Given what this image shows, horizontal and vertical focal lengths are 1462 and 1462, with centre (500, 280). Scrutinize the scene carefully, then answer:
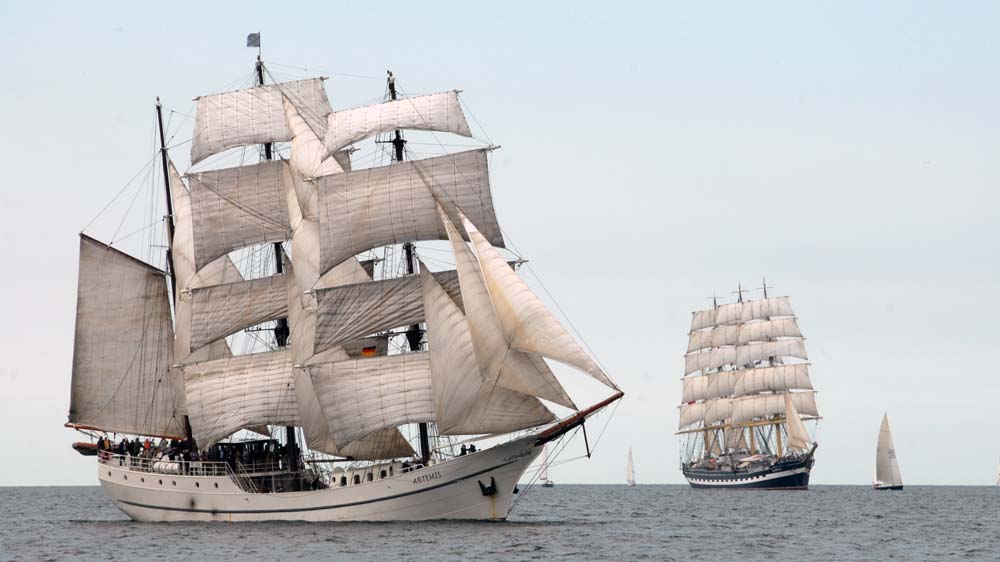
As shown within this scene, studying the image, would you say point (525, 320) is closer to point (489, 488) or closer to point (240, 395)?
point (489, 488)

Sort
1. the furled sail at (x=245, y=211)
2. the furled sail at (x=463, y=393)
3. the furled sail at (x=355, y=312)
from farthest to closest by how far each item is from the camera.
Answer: the furled sail at (x=245, y=211), the furled sail at (x=355, y=312), the furled sail at (x=463, y=393)

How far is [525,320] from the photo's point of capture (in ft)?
185

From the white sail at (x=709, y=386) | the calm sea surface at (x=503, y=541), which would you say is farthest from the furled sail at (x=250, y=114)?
the white sail at (x=709, y=386)

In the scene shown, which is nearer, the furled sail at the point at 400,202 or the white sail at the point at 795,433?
the furled sail at the point at 400,202

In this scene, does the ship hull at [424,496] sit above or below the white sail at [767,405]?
below

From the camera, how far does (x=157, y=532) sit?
65.0 m

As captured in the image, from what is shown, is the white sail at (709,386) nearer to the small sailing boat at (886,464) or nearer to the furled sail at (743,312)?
the furled sail at (743,312)

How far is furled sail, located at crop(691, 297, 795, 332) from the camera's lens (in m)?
176

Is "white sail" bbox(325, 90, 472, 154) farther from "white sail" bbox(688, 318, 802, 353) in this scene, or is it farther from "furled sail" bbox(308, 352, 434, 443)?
"white sail" bbox(688, 318, 802, 353)

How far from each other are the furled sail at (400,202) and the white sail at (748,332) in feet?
380

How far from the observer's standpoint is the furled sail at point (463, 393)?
59719mm

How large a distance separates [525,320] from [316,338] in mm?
13175

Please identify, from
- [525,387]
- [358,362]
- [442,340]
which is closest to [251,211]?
[358,362]

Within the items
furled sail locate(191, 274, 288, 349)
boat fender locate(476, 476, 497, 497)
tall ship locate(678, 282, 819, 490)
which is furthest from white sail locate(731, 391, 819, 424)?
boat fender locate(476, 476, 497, 497)
